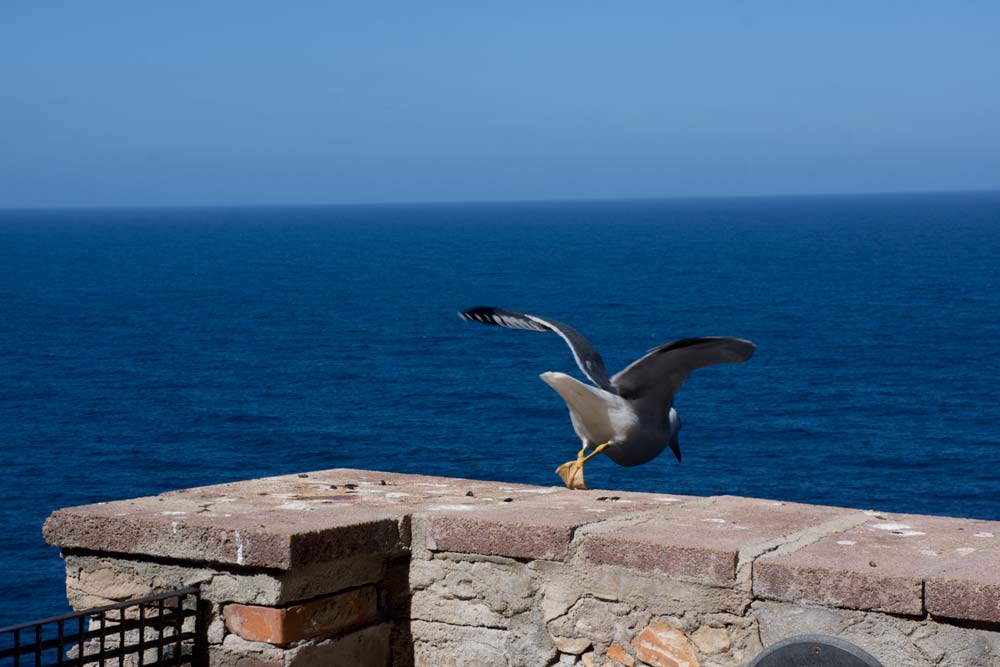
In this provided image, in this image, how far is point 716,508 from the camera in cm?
490

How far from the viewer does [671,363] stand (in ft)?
20.0

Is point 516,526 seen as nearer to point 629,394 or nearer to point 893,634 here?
point 893,634

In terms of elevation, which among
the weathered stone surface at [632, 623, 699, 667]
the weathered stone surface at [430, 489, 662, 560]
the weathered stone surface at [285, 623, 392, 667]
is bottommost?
the weathered stone surface at [285, 623, 392, 667]

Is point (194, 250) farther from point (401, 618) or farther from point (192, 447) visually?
point (401, 618)

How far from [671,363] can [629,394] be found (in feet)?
0.82

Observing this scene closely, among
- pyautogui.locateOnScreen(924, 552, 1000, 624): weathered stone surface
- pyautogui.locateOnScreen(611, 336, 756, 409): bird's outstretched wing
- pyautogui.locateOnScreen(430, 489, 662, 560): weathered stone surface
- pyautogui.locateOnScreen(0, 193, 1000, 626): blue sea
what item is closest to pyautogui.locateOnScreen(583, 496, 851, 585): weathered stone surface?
pyautogui.locateOnScreen(430, 489, 662, 560): weathered stone surface

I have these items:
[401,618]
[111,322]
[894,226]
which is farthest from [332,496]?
[894,226]

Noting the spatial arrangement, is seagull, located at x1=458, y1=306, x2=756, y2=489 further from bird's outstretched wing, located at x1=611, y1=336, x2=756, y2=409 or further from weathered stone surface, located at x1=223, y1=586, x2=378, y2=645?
weathered stone surface, located at x1=223, y1=586, x2=378, y2=645

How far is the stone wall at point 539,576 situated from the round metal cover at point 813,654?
0.09 metres

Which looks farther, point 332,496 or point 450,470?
point 450,470

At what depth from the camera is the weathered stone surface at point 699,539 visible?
4.08 metres

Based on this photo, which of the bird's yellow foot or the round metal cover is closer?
the round metal cover

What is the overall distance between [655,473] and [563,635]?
126ft

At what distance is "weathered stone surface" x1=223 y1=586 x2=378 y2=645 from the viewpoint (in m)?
4.41
